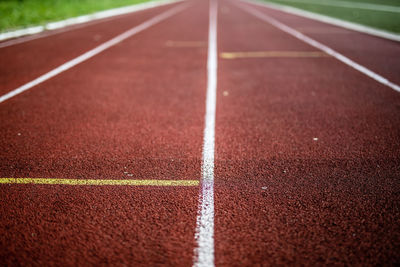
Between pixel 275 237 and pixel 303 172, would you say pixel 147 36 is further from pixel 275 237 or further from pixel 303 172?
pixel 275 237

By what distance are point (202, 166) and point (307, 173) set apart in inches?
43.9

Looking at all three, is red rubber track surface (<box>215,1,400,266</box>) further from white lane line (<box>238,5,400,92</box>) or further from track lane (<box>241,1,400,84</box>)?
track lane (<box>241,1,400,84</box>)

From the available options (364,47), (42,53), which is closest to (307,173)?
(364,47)

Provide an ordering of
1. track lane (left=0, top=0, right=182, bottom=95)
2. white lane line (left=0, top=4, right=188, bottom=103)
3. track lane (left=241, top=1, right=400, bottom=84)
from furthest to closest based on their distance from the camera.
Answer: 1. track lane (left=241, top=1, right=400, bottom=84)
2. track lane (left=0, top=0, right=182, bottom=95)
3. white lane line (left=0, top=4, right=188, bottom=103)

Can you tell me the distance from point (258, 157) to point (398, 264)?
163cm

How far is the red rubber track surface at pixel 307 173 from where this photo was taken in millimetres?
2230

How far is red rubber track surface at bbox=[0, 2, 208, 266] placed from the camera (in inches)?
88.4

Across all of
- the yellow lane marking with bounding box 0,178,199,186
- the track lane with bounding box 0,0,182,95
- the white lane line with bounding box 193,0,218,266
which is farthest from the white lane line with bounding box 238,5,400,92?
the track lane with bounding box 0,0,182,95

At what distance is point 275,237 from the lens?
2311 millimetres

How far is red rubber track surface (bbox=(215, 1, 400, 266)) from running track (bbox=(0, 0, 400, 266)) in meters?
0.01

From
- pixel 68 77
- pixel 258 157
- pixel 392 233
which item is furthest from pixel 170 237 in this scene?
pixel 68 77

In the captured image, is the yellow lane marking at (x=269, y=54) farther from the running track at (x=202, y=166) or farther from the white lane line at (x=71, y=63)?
the white lane line at (x=71, y=63)

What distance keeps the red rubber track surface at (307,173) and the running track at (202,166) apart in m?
0.01

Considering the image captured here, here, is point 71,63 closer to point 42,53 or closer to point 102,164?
point 42,53
